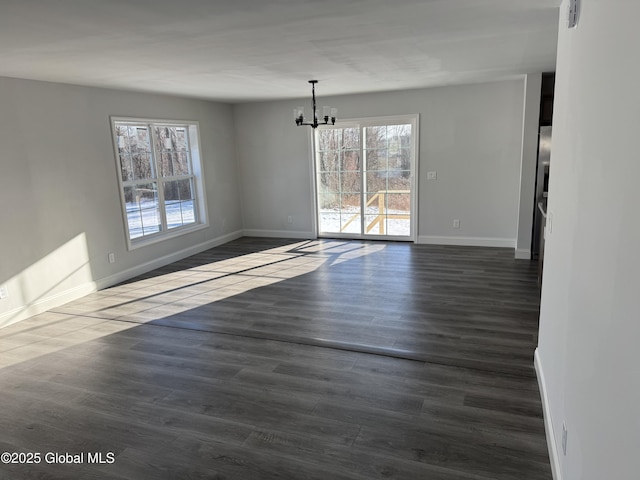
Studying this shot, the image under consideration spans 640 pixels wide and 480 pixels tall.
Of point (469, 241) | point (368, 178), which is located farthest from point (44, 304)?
point (469, 241)

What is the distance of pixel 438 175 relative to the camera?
650 cm

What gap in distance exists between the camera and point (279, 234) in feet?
25.4

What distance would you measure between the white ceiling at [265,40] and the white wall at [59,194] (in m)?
0.32

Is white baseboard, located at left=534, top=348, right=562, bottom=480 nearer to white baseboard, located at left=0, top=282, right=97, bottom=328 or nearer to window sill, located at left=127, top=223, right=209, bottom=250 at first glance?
white baseboard, located at left=0, top=282, right=97, bottom=328

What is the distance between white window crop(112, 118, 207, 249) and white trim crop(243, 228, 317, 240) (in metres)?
1.15

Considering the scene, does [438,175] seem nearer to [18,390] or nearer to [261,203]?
[261,203]

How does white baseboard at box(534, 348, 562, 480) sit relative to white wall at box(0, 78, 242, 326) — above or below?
below

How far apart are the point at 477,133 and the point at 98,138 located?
505 cm

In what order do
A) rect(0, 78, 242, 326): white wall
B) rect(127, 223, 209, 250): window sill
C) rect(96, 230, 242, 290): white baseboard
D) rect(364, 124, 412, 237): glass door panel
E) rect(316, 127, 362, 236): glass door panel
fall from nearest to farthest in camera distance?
rect(0, 78, 242, 326): white wall
rect(96, 230, 242, 290): white baseboard
rect(127, 223, 209, 250): window sill
rect(364, 124, 412, 237): glass door panel
rect(316, 127, 362, 236): glass door panel

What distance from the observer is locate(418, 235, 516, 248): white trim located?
6375mm

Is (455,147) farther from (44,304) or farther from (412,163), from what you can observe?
(44,304)

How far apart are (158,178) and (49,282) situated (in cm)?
206

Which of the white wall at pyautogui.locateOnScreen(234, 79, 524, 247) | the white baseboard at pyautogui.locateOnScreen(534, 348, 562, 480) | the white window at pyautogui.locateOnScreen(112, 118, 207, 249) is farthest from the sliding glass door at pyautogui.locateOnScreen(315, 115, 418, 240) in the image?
the white baseboard at pyautogui.locateOnScreen(534, 348, 562, 480)

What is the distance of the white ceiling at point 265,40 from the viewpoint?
7.99 feet
